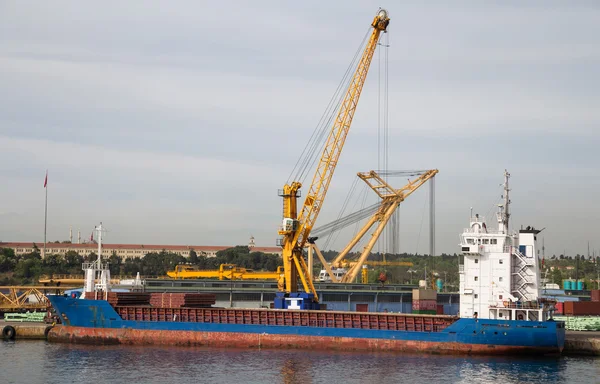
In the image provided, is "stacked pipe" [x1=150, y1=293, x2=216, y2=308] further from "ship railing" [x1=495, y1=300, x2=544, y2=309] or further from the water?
"ship railing" [x1=495, y1=300, x2=544, y2=309]

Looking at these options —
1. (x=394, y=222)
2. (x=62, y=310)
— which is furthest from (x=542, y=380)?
(x=394, y=222)

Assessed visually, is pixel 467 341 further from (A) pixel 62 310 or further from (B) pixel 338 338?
(A) pixel 62 310

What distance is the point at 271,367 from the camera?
168 feet

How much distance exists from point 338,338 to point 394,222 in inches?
1813

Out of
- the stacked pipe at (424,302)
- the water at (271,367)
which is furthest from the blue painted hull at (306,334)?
the stacked pipe at (424,302)

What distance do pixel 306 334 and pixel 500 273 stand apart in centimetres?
1544

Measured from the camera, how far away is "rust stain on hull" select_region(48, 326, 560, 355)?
5531 cm

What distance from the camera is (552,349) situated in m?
54.0

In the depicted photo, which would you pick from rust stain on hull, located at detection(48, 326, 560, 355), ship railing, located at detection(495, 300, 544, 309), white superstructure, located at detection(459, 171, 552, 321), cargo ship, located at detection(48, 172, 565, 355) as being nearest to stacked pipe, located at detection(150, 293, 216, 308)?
cargo ship, located at detection(48, 172, 565, 355)

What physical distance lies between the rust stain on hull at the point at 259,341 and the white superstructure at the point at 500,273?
97.1 inches

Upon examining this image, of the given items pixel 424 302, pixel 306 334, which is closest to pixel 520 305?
pixel 306 334

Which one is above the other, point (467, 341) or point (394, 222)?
point (394, 222)

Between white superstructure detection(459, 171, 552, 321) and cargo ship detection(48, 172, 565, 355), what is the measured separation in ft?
0.24

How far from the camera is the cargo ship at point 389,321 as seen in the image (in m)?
54.8
